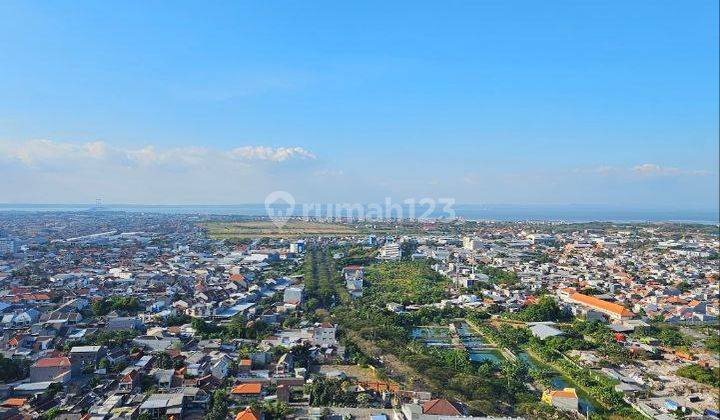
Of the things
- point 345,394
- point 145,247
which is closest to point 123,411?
point 345,394

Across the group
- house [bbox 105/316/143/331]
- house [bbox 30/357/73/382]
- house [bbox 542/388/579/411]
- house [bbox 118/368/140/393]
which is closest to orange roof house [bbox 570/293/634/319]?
house [bbox 542/388/579/411]

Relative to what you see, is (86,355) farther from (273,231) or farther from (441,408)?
(273,231)

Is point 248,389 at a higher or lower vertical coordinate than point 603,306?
lower

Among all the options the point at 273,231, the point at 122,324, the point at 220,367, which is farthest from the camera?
the point at 273,231

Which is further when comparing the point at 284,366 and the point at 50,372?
the point at 284,366

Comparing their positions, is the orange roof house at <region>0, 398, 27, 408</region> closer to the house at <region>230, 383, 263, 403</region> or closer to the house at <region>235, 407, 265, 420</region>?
the house at <region>230, 383, 263, 403</region>

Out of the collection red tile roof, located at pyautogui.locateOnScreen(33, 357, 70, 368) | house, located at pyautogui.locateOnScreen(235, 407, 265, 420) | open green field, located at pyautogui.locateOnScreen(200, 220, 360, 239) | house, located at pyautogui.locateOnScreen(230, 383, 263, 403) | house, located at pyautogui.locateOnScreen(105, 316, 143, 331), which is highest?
open green field, located at pyautogui.locateOnScreen(200, 220, 360, 239)

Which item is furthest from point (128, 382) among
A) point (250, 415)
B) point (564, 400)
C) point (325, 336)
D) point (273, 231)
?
point (273, 231)
